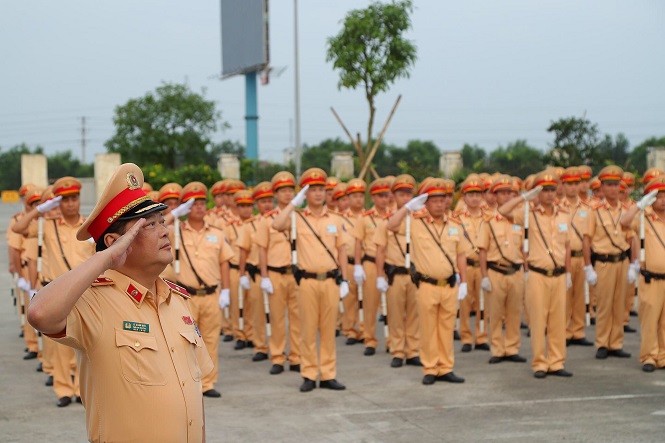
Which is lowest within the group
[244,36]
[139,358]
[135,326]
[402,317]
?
[402,317]

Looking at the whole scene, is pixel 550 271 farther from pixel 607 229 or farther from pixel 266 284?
pixel 266 284

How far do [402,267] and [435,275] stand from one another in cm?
191

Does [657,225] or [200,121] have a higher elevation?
[200,121]

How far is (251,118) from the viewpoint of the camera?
1769 inches

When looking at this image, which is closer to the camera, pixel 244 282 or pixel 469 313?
pixel 244 282

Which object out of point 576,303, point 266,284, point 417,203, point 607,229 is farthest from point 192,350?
point 576,303

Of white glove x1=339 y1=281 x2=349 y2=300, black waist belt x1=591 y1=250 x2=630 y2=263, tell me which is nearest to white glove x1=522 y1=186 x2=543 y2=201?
black waist belt x1=591 y1=250 x2=630 y2=263

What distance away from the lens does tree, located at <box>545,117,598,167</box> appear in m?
23.1

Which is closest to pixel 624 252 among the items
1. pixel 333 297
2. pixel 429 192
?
pixel 429 192

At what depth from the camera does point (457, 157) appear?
32.2 meters

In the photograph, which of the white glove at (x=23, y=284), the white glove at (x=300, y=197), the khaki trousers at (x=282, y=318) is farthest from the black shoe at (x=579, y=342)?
the white glove at (x=23, y=284)

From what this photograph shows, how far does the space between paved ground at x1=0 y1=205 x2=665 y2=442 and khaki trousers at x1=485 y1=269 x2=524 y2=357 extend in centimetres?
32

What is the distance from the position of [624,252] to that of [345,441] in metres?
5.71

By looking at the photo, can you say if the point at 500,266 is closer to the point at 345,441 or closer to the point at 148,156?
the point at 345,441
